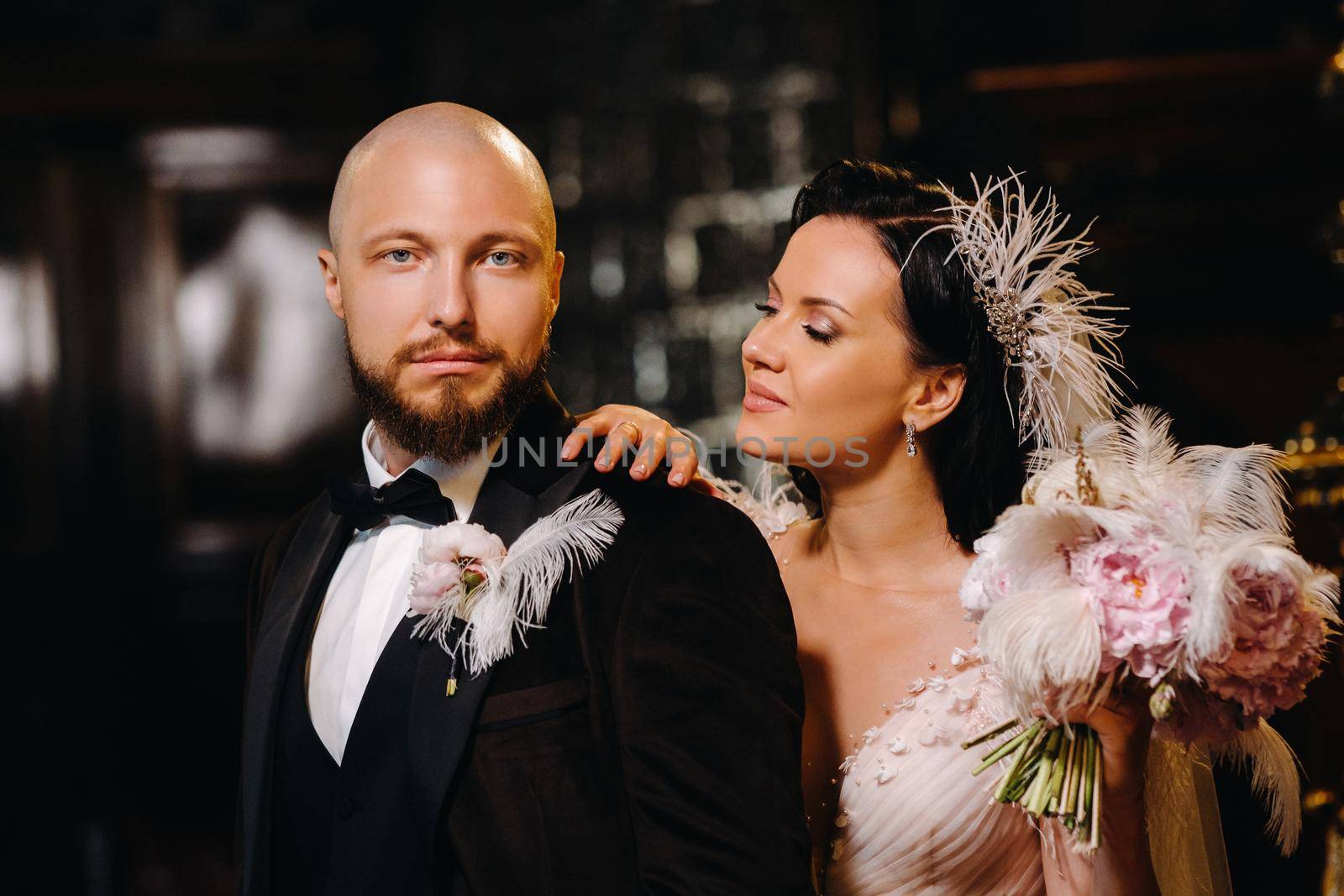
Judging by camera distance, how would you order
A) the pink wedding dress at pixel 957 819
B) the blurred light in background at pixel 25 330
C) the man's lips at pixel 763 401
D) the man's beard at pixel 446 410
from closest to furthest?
the man's beard at pixel 446 410 < the pink wedding dress at pixel 957 819 < the man's lips at pixel 763 401 < the blurred light in background at pixel 25 330

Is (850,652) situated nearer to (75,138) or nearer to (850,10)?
(850,10)

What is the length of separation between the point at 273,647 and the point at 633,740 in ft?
2.09

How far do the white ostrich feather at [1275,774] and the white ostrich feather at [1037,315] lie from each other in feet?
2.02

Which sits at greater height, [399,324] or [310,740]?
[399,324]

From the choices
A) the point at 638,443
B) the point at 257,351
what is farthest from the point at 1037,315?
the point at 257,351

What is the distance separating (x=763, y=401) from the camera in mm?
2439

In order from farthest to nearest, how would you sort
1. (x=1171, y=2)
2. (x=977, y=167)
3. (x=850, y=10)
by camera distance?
(x=850, y=10), (x=1171, y=2), (x=977, y=167)

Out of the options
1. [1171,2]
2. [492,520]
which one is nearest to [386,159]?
[492,520]

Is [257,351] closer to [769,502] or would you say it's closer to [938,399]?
[769,502]

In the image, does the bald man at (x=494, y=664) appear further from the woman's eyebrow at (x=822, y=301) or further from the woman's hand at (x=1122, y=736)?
the woman's eyebrow at (x=822, y=301)

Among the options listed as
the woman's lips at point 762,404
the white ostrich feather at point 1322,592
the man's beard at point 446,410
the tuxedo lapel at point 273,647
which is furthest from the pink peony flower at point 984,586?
the tuxedo lapel at point 273,647

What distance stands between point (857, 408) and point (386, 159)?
1.00 m

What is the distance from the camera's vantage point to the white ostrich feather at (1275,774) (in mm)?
2084

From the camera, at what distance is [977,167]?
2727 mm
